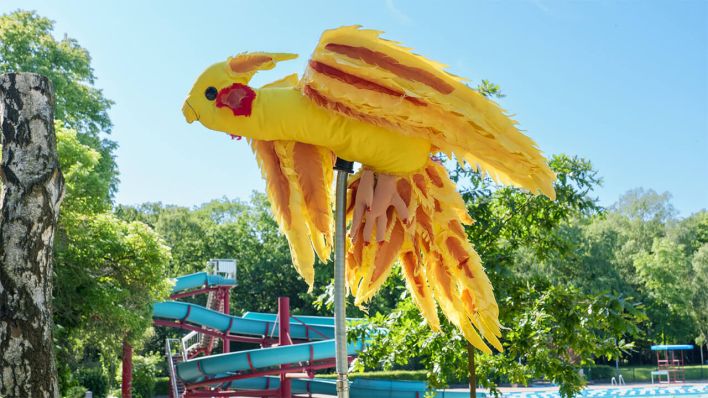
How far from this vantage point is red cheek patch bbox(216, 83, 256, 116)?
10.4 feet

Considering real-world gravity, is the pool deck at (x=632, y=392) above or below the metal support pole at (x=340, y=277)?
below

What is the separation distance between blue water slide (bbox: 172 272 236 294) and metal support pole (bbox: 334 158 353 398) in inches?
518

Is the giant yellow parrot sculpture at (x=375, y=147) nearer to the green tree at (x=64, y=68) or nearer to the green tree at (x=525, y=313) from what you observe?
the green tree at (x=525, y=313)

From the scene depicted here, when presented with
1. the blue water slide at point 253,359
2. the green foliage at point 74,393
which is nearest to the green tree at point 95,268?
the green foliage at point 74,393

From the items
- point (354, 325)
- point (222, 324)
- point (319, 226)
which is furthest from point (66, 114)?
point (319, 226)

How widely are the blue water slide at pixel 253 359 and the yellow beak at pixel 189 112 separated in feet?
29.8

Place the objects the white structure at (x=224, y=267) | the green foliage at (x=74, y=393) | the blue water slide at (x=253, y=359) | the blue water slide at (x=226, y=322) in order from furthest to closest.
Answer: the white structure at (x=224, y=267), the blue water slide at (x=226, y=322), the blue water slide at (x=253, y=359), the green foliage at (x=74, y=393)

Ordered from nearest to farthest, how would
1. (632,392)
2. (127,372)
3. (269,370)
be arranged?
(269,370), (127,372), (632,392)

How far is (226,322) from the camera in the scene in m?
15.3

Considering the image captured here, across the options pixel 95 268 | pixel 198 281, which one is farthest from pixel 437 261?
pixel 198 281

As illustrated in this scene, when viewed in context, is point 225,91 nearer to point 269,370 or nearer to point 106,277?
point 106,277

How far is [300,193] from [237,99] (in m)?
0.53

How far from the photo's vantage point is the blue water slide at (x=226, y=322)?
1444cm

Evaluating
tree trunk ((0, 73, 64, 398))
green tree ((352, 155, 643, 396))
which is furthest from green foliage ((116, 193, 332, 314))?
tree trunk ((0, 73, 64, 398))
